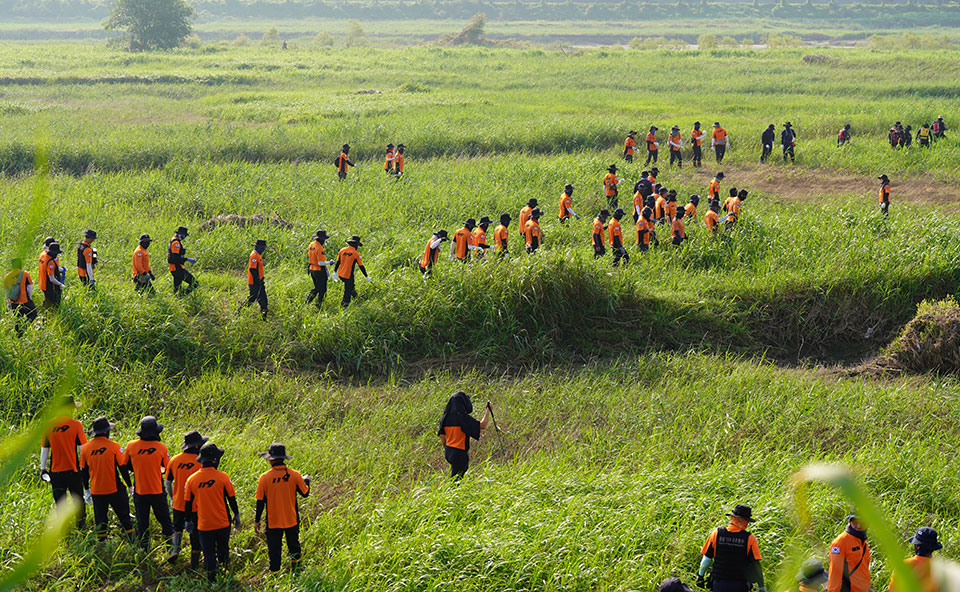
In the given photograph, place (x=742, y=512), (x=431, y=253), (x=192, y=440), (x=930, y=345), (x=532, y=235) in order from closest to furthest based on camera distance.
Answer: (x=742, y=512), (x=192, y=440), (x=930, y=345), (x=431, y=253), (x=532, y=235)

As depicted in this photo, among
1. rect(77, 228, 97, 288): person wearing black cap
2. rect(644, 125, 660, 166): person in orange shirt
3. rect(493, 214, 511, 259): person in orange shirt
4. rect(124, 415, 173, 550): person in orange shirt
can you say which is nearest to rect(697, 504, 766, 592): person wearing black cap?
rect(124, 415, 173, 550): person in orange shirt

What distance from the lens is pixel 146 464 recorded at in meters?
6.95

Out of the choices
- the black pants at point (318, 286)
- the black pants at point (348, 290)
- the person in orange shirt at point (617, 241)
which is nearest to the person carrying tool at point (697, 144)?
the person in orange shirt at point (617, 241)

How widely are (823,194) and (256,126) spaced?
2013 cm

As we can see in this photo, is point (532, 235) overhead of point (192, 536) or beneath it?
overhead

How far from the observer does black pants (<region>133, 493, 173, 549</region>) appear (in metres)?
7.07

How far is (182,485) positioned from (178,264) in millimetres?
6465

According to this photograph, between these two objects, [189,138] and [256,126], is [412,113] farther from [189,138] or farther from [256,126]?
[189,138]

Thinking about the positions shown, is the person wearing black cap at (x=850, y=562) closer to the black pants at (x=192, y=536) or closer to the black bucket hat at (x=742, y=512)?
the black bucket hat at (x=742, y=512)

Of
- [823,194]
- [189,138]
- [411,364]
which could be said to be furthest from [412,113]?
[411,364]

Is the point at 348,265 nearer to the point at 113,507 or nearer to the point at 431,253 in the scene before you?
the point at 431,253

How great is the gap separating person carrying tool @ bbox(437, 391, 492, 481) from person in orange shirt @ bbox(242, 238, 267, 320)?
5.32 m

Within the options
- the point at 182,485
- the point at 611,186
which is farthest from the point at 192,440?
the point at 611,186

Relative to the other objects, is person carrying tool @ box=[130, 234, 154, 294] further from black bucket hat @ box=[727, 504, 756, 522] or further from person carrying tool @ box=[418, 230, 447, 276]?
black bucket hat @ box=[727, 504, 756, 522]
